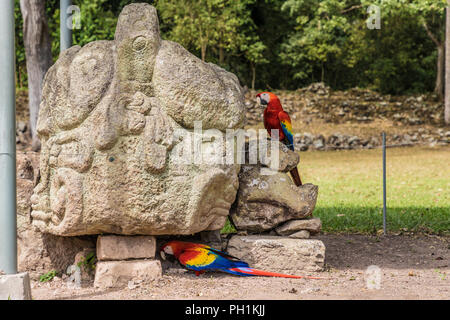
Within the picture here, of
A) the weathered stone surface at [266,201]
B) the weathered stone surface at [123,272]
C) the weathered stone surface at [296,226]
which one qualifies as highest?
the weathered stone surface at [266,201]

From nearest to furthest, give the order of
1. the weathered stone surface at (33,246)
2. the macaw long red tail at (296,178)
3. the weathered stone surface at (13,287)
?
the weathered stone surface at (13,287)
the weathered stone surface at (33,246)
the macaw long red tail at (296,178)

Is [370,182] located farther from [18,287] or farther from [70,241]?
[18,287]

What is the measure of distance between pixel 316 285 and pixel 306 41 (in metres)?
15.8

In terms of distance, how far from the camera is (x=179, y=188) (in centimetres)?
423

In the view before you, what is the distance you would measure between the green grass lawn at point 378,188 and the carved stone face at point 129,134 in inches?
135

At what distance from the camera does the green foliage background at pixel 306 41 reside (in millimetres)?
17547

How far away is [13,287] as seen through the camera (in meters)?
3.68

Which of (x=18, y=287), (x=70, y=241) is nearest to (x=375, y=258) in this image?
(x=70, y=241)

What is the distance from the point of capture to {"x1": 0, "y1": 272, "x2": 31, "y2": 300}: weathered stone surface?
3652 mm

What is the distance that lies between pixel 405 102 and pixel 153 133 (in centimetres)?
1696

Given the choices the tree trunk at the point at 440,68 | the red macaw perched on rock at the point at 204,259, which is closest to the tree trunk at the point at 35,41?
the red macaw perched on rock at the point at 204,259

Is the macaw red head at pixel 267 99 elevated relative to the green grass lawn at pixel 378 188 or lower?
elevated

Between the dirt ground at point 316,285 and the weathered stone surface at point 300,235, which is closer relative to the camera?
the dirt ground at point 316,285

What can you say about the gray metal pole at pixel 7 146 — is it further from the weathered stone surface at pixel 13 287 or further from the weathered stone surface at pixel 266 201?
the weathered stone surface at pixel 266 201
